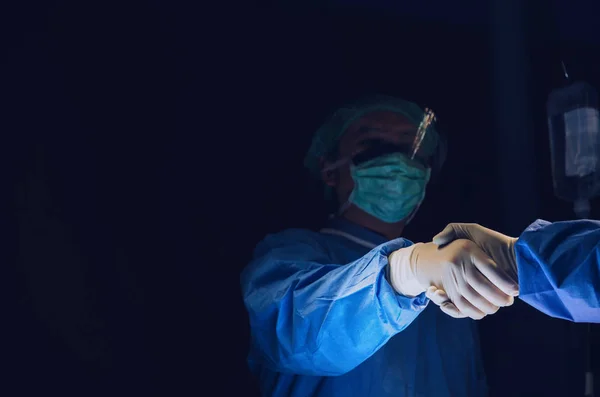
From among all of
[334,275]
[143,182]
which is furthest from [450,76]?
[334,275]

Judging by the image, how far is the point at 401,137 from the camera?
6.50 ft

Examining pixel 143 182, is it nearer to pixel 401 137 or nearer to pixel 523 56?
pixel 401 137

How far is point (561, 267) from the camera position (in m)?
0.96

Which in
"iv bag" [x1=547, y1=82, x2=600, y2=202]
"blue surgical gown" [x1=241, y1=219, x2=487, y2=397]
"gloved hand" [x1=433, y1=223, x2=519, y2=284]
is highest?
"iv bag" [x1=547, y1=82, x2=600, y2=202]

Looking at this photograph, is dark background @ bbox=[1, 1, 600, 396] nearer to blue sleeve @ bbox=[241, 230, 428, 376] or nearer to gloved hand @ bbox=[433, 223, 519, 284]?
blue sleeve @ bbox=[241, 230, 428, 376]

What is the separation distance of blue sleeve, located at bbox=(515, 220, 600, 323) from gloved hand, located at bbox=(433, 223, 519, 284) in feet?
0.13

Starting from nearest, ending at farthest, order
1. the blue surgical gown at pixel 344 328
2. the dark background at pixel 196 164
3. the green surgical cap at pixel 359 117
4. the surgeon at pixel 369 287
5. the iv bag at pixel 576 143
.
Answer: the surgeon at pixel 369 287 < the blue surgical gown at pixel 344 328 < the dark background at pixel 196 164 < the iv bag at pixel 576 143 < the green surgical cap at pixel 359 117

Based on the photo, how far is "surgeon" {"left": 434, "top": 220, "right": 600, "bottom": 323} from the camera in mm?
934

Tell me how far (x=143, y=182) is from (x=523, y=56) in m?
1.43

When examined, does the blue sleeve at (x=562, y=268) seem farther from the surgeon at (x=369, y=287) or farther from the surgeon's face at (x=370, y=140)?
the surgeon's face at (x=370, y=140)

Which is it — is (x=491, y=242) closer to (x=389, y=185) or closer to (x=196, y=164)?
(x=389, y=185)

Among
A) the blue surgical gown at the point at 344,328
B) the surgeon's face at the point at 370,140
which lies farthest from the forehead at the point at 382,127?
the blue surgical gown at the point at 344,328

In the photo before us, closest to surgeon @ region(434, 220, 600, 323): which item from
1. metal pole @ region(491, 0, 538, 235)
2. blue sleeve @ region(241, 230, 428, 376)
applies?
blue sleeve @ region(241, 230, 428, 376)

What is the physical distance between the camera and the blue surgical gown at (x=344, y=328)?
1260 mm
